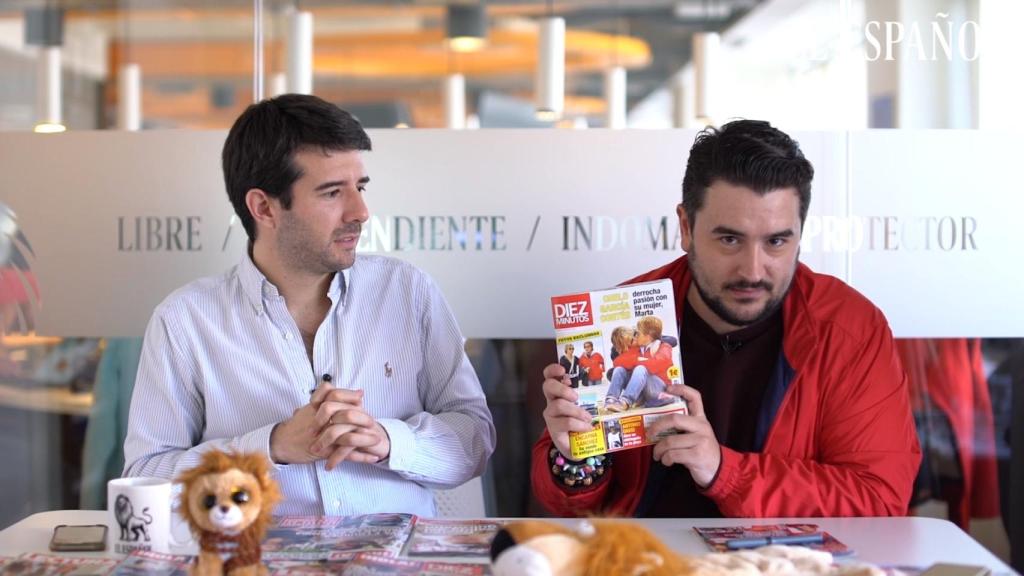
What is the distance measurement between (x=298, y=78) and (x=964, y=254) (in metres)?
1.97

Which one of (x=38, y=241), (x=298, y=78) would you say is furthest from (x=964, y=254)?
(x=38, y=241)

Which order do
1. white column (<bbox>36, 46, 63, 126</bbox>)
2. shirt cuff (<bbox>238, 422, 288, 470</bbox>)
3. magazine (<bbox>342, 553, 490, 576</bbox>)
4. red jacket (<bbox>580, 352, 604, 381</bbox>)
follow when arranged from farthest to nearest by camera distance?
white column (<bbox>36, 46, 63, 126</bbox>), shirt cuff (<bbox>238, 422, 288, 470</bbox>), red jacket (<bbox>580, 352, 604, 381</bbox>), magazine (<bbox>342, 553, 490, 576</bbox>)

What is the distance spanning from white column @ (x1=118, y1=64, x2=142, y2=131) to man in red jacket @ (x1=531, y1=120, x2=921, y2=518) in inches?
65.3

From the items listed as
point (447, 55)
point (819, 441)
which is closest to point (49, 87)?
point (447, 55)

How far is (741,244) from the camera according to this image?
2.37 meters

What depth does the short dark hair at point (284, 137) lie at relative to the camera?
2.51m

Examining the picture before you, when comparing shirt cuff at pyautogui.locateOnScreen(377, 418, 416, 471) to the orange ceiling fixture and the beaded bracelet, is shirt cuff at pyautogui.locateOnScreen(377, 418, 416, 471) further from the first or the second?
the orange ceiling fixture

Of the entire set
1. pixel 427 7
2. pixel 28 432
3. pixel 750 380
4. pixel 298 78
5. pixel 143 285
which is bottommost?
pixel 28 432

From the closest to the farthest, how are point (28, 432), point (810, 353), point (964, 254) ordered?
point (810, 353), point (964, 254), point (28, 432)

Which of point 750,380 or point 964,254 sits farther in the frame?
point 964,254

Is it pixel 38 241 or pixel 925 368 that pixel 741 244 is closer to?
pixel 925 368

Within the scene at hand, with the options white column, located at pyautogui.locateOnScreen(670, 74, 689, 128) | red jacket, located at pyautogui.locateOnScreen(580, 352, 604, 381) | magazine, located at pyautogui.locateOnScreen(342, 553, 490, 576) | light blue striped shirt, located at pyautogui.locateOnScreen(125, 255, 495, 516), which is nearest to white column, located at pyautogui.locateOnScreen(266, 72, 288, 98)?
light blue striped shirt, located at pyautogui.locateOnScreen(125, 255, 495, 516)

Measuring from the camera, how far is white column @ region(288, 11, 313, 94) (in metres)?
3.22

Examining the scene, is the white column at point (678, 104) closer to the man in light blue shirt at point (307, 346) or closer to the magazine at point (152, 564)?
the man in light blue shirt at point (307, 346)
